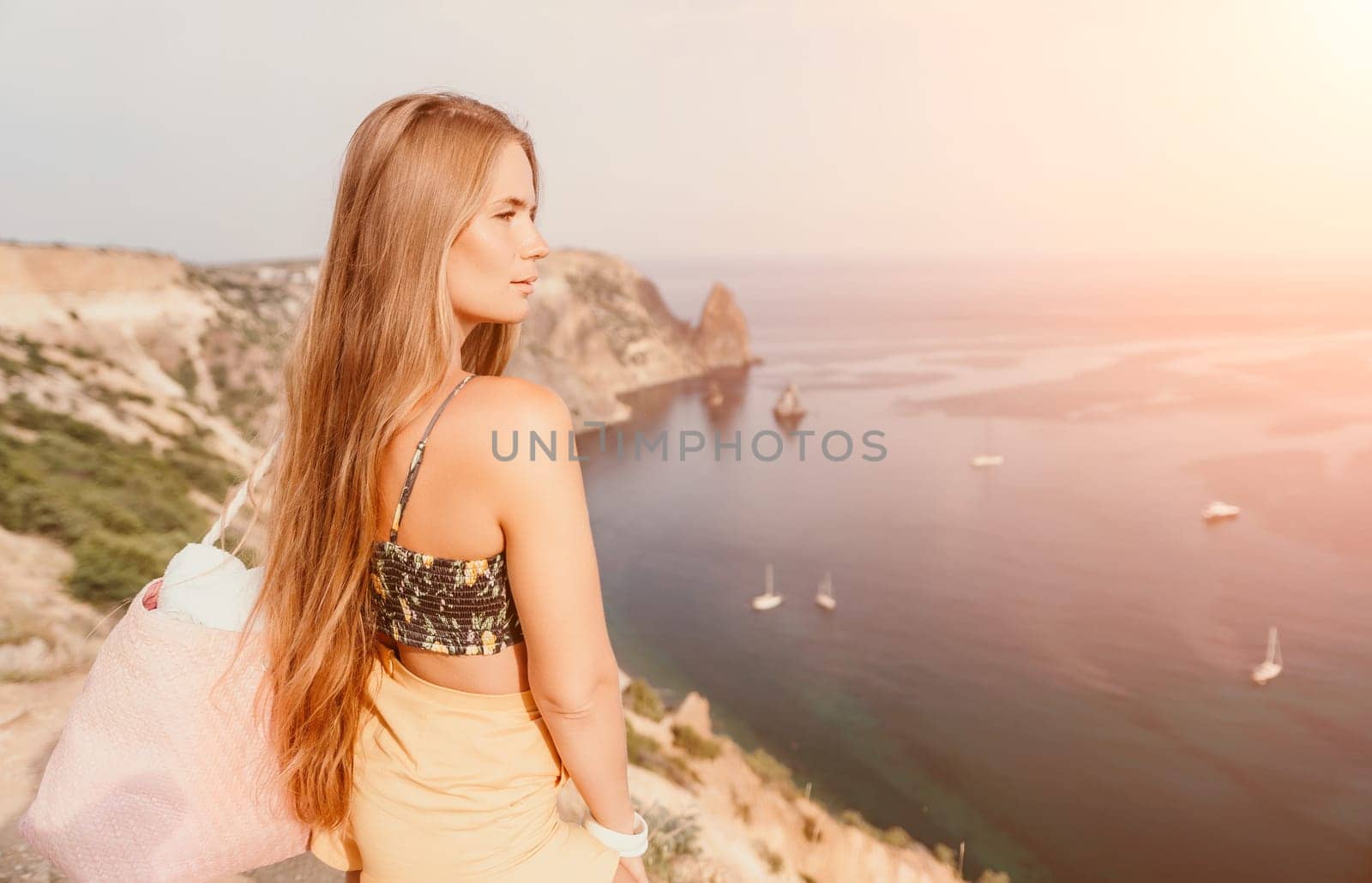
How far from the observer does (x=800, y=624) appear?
33.3 metres

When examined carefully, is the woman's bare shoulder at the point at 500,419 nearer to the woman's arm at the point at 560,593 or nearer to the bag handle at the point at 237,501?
the woman's arm at the point at 560,593

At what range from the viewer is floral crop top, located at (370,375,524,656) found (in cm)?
131

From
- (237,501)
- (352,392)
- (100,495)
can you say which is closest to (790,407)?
(100,495)

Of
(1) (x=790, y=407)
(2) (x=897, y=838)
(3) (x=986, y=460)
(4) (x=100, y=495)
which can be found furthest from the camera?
(1) (x=790, y=407)

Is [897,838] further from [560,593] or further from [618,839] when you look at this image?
[560,593]

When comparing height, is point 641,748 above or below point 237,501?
below

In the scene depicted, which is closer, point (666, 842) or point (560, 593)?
point (560, 593)

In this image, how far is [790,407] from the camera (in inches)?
3014

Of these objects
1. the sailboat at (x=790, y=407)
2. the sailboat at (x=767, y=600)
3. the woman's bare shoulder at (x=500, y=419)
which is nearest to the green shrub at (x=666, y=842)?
the woman's bare shoulder at (x=500, y=419)

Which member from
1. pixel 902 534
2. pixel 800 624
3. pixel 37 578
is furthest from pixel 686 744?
pixel 902 534

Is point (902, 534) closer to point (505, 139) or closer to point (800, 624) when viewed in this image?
point (800, 624)

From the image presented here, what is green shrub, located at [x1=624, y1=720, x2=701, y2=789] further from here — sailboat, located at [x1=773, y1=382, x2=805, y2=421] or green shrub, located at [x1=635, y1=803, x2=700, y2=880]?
sailboat, located at [x1=773, y1=382, x2=805, y2=421]

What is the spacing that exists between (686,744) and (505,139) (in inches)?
635

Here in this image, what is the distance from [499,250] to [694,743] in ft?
53.1
